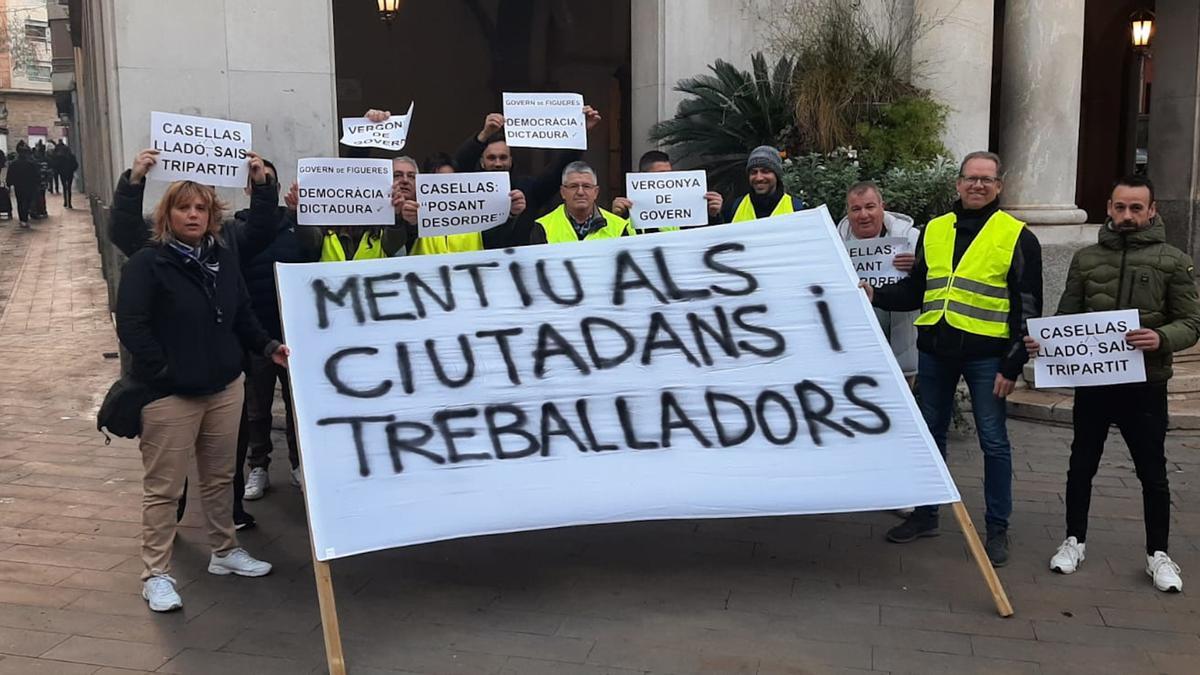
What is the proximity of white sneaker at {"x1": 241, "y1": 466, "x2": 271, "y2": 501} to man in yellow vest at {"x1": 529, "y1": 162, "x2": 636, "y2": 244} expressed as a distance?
2068 mm

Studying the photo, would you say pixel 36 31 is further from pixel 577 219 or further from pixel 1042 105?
pixel 577 219

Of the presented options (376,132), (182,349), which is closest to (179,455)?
(182,349)

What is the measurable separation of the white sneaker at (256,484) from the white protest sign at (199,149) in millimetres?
1918

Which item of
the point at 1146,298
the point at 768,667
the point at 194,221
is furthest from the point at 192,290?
the point at 1146,298

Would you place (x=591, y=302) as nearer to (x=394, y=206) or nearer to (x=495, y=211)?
(x=495, y=211)

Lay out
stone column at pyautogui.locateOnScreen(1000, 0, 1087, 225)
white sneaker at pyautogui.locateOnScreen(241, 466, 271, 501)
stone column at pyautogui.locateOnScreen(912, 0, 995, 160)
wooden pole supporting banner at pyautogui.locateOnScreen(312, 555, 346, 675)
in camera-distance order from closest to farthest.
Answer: wooden pole supporting banner at pyautogui.locateOnScreen(312, 555, 346, 675), white sneaker at pyautogui.locateOnScreen(241, 466, 271, 501), stone column at pyautogui.locateOnScreen(912, 0, 995, 160), stone column at pyautogui.locateOnScreen(1000, 0, 1087, 225)

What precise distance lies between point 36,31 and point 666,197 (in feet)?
228

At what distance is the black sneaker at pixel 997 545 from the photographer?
4809 mm

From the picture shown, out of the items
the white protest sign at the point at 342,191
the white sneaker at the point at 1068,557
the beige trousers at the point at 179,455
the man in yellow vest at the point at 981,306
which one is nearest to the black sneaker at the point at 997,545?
the man in yellow vest at the point at 981,306

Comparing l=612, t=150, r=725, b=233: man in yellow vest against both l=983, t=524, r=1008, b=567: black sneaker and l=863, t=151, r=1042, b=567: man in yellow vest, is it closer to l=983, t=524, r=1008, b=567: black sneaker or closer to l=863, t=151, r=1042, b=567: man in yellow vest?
l=863, t=151, r=1042, b=567: man in yellow vest

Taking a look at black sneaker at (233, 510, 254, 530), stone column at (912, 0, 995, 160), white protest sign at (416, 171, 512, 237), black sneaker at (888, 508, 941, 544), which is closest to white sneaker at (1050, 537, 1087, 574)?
black sneaker at (888, 508, 941, 544)

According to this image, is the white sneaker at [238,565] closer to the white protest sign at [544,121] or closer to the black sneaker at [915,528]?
the white protest sign at [544,121]

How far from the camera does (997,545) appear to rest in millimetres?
4863

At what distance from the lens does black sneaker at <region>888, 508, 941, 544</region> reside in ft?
16.7
